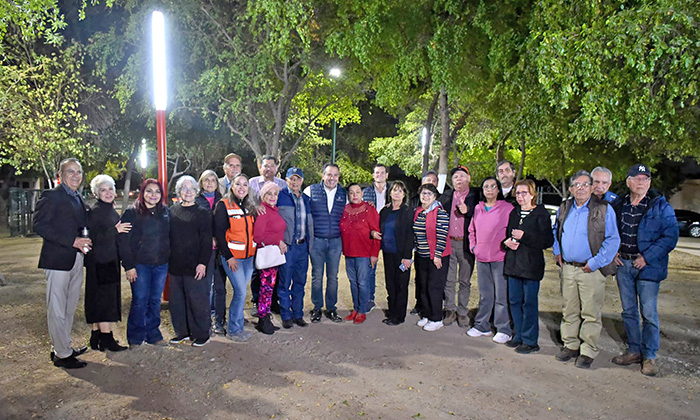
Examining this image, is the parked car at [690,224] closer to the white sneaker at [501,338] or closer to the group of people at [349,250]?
the group of people at [349,250]

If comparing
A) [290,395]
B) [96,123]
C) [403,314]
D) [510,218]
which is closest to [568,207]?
[510,218]

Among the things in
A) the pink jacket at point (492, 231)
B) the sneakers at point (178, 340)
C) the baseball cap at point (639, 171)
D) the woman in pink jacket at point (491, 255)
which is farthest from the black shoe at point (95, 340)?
the baseball cap at point (639, 171)

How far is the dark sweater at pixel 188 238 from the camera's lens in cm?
526

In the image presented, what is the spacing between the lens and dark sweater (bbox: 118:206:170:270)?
509 cm

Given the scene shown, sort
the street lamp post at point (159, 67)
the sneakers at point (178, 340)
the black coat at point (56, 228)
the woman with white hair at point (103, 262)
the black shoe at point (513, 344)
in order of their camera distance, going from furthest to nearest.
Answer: the street lamp post at point (159, 67) → the black shoe at point (513, 344) → the sneakers at point (178, 340) → the woman with white hair at point (103, 262) → the black coat at point (56, 228)

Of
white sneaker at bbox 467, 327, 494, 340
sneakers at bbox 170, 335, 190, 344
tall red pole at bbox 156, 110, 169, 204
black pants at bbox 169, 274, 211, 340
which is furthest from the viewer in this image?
tall red pole at bbox 156, 110, 169, 204

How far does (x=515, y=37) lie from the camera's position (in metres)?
8.83

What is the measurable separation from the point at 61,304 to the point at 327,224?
10.2 ft

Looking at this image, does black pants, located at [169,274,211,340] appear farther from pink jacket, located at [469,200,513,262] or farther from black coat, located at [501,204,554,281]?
black coat, located at [501,204,554,281]

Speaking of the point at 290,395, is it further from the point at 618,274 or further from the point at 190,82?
Answer: the point at 190,82

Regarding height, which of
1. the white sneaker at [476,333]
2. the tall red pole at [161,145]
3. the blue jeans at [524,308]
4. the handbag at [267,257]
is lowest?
the white sneaker at [476,333]

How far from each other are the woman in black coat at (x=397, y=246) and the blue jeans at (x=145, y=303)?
2711mm

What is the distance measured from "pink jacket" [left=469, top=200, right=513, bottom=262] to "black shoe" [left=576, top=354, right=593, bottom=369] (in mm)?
1343

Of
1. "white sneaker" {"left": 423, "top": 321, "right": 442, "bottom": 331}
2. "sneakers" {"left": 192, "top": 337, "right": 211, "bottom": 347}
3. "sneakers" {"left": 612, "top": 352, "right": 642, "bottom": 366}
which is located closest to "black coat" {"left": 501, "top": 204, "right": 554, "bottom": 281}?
"sneakers" {"left": 612, "top": 352, "right": 642, "bottom": 366}
